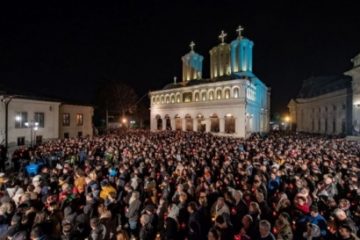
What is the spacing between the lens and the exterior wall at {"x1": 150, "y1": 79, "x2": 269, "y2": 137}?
42.6 metres

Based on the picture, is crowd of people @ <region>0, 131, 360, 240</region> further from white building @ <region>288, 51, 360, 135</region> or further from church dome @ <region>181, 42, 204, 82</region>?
church dome @ <region>181, 42, 204, 82</region>

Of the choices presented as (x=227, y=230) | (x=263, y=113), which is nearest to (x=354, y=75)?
(x=263, y=113)

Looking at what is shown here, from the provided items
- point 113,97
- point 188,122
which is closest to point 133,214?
point 188,122

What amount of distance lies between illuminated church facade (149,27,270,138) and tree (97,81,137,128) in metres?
6.32

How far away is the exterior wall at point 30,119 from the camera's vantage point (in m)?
23.0

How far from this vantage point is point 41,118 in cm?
2655

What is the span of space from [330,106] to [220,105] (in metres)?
23.6

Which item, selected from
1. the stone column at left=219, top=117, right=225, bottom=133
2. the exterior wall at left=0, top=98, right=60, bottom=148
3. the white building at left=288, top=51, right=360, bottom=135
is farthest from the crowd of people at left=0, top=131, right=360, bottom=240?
the stone column at left=219, top=117, right=225, bottom=133

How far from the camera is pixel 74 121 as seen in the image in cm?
3147

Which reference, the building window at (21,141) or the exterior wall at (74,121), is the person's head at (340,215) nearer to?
the building window at (21,141)

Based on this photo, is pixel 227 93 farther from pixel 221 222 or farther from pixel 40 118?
pixel 221 222

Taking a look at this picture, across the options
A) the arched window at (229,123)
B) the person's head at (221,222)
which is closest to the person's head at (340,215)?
the person's head at (221,222)

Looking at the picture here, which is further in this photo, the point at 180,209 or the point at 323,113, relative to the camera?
the point at 323,113

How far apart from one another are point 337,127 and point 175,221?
50305mm
